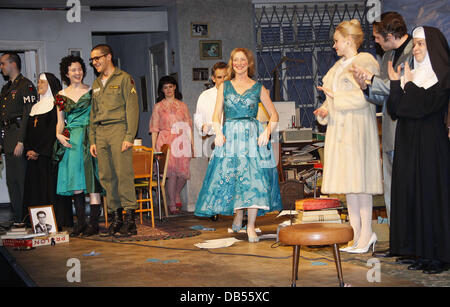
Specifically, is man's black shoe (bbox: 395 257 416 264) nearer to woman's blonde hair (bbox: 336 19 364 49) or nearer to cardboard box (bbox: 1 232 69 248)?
woman's blonde hair (bbox: 336 19 364 49)

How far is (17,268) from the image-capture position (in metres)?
4.24

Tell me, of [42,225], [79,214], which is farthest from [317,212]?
[42,225]

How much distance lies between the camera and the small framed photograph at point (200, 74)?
24.8ft

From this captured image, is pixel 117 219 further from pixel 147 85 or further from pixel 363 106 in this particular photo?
pixel 147 85

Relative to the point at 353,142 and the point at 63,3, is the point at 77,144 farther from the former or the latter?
the point at 353,142

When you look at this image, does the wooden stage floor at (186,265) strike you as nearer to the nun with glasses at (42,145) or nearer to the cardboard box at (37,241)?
the cardboard box at (37,241)

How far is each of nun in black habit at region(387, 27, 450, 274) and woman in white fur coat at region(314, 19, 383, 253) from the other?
1.43 feet

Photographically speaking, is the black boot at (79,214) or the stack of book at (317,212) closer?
the stack of book at (317,212)

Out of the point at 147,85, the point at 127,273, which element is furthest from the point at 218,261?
the point at 147,85

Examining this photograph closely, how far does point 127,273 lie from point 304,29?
5684 mm

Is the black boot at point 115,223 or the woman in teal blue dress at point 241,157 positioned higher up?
the woman in teal blue dress at point 241,157

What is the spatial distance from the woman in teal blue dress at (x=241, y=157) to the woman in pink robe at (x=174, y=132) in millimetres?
2329

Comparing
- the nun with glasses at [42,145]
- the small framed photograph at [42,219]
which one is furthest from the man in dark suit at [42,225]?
the nun with glasses at [42,145]

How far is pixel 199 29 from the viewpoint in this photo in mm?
7535
